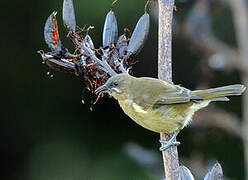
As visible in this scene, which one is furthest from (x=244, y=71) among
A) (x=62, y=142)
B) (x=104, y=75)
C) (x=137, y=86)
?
(x=62, y=142)

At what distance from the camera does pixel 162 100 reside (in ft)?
6.27

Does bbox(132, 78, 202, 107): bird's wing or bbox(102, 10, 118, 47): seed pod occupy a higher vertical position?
bbox(102, 10, 118, 47): seed pod

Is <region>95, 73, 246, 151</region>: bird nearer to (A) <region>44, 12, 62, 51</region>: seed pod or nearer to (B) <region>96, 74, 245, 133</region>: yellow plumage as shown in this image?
(B) <region>96, 74, 245, 133</region>: yellow plumage

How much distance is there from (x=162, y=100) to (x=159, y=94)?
0.10 feet

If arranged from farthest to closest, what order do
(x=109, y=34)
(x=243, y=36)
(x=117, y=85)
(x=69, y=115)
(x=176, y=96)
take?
1. (x=69, y=115)
2. (x=243, y=36)
3. (x=176, y=96)
4. (x=117, y=85)
5. (x=109, y=34)

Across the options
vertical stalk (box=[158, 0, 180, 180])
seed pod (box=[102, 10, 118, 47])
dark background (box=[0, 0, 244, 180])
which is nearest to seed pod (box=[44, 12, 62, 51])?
seed pod (box=[102, 10, 118, 47])

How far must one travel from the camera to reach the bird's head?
1.60 metres

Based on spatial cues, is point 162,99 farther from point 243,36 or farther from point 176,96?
point 243,36

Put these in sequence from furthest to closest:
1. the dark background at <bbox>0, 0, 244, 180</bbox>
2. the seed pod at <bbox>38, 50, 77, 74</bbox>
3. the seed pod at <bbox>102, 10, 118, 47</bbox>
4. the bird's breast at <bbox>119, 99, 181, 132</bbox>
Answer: the dark background at <bbox>0, 0, 244, 180</bbox>
the bird's breast at <bbox>119, 99, 181, 132</bbox>
the seed pod at <bbox>102, 10, 118, 47</bbox>
the seed pod at <bbox>38, 50, 77, 74</bbox>

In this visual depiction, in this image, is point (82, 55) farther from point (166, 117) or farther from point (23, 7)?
point (23, 7)

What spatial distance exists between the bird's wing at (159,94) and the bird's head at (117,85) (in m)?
0.09

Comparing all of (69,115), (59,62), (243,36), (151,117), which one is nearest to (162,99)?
(151,117)

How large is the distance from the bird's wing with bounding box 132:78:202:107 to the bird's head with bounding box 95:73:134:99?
9cm

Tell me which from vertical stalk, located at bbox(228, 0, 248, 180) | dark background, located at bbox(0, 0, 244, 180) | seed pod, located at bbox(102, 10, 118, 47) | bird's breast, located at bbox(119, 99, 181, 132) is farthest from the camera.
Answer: dark background, located at bbox(0, 0, 244, 180)
